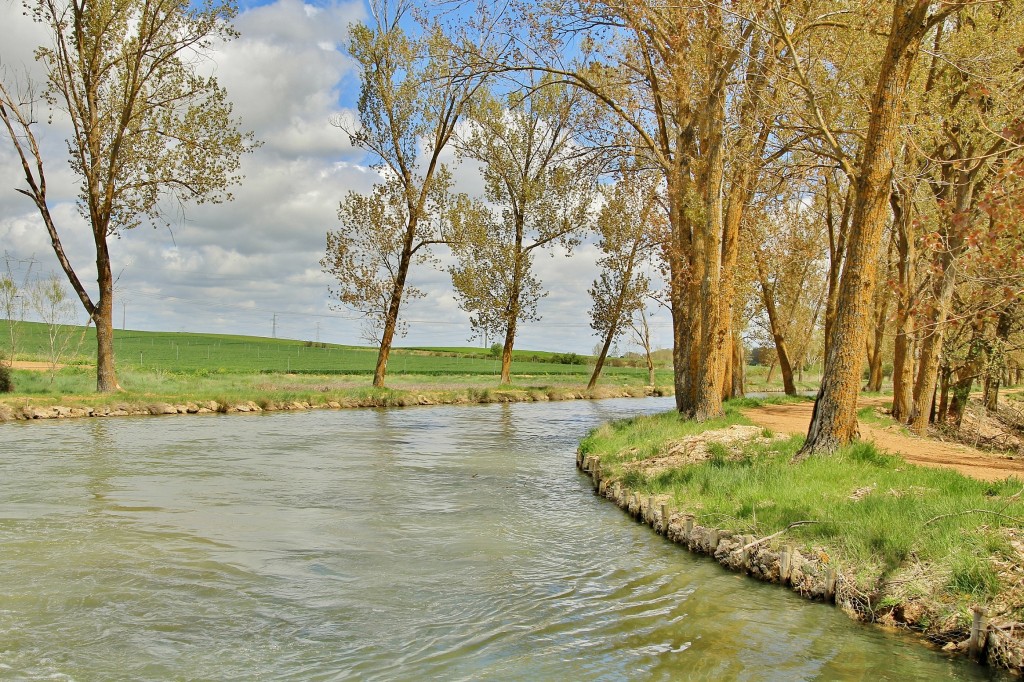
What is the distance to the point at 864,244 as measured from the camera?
1081cm

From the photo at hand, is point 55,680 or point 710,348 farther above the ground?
point 710,348

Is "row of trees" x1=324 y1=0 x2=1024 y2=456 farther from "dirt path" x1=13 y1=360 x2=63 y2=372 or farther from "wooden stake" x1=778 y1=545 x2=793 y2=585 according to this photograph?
"dirt path" x1=13 y1=360 x2=63 y2=372

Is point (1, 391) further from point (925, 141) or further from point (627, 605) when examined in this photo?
point (925, 141)

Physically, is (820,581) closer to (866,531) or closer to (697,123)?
(866,531)

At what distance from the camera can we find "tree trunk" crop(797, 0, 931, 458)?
35.0ft

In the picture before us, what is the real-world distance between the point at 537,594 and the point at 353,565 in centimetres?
233

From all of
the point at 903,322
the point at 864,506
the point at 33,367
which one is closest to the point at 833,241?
the point at 903,322

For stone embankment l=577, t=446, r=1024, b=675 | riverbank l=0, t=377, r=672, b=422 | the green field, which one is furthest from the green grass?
the green field

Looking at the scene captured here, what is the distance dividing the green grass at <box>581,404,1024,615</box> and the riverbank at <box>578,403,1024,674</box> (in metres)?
0.01

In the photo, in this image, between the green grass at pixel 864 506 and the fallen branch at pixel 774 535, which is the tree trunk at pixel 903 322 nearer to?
the green grass at pixel 864 506

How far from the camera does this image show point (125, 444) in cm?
1808

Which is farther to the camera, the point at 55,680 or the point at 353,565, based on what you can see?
the point at 353,565

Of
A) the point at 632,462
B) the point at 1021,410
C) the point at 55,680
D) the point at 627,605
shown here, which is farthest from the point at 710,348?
the point at 1021,410

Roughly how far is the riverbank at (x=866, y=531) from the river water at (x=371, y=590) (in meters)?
0.30
